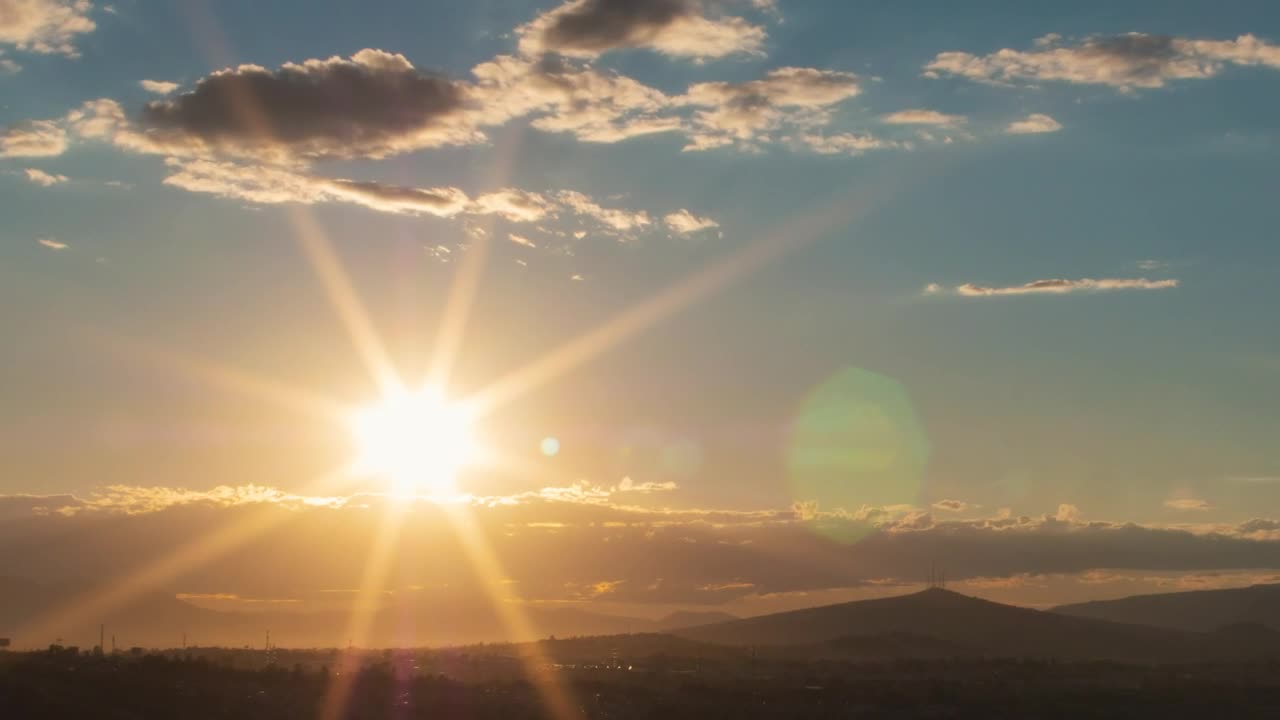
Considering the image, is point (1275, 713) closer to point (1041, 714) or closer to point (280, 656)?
point (1041, 714)

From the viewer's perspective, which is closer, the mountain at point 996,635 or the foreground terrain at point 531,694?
the foreground terrain at point 531,694

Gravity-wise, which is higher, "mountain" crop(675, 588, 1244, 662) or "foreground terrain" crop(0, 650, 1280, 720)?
"foreground terrain" crop(0, 650, 1280, 720)

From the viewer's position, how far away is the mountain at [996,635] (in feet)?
495

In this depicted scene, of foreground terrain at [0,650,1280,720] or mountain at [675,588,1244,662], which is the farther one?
mountain at [675,588,1244,662]

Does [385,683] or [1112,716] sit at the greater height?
[385,683]

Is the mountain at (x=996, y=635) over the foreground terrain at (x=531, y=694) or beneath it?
beneath

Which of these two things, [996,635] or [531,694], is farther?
[996,635]

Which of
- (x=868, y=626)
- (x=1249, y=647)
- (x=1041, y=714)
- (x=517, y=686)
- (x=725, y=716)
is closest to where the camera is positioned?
(x=725, y=716)

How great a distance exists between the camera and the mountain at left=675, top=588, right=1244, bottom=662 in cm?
15100

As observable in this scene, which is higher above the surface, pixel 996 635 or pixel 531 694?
pixel 531 694

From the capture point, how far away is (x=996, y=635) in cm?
17025

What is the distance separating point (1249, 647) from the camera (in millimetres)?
152750

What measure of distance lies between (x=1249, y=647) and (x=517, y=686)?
121497mm

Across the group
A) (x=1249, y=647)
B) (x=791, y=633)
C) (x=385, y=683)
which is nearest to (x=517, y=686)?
(x=385, y=683)
